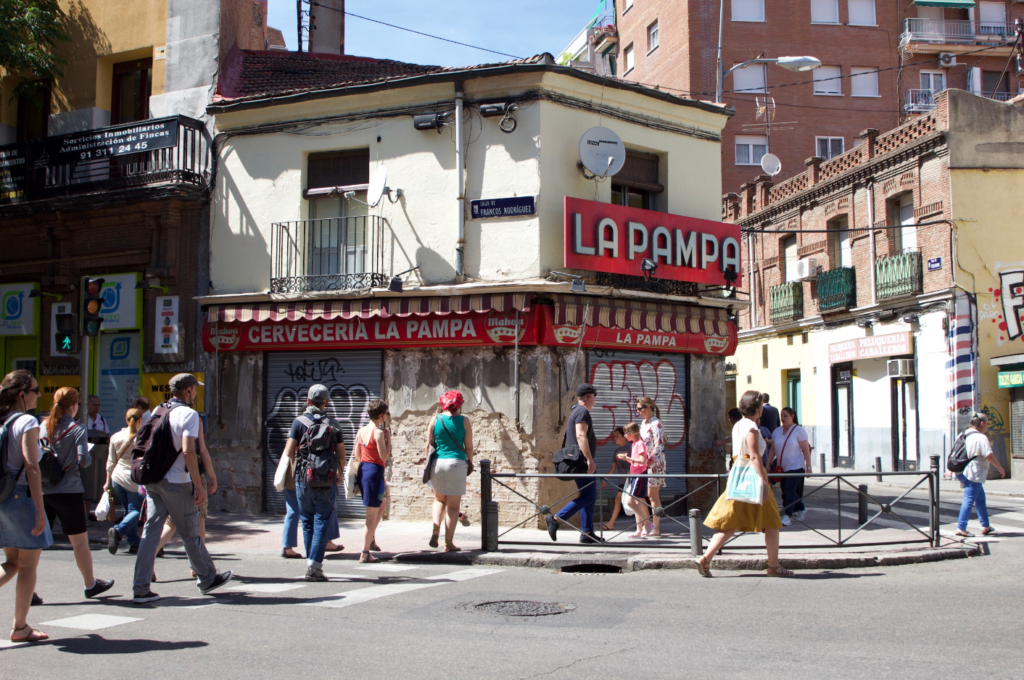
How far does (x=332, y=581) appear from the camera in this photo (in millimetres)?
7980

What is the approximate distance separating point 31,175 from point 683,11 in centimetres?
2840

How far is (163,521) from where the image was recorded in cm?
698

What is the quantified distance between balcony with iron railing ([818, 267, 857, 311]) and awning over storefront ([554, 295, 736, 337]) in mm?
12854

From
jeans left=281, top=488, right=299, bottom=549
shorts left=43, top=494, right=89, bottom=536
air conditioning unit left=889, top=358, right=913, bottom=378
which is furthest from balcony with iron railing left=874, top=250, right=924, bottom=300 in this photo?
shorts left=43, top=494, right=89, bottom=536

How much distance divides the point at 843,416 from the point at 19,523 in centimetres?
2404

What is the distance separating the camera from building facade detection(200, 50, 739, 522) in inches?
473

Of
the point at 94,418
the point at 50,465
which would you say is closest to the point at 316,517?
the point at 50,465

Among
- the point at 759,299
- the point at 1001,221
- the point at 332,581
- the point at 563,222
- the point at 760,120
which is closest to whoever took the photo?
the point at 332,581

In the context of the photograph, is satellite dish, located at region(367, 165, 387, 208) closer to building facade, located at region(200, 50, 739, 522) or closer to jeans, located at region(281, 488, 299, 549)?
building facade, located at region(200, 50, 739, 522)

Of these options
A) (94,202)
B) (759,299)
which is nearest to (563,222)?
(94,202)

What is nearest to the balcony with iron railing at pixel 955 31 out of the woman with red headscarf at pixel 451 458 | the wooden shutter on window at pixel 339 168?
the wooden shutter on window at pixel 339 168

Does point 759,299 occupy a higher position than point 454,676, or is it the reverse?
point 759,299

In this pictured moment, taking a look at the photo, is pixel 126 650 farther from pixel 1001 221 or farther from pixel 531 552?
pixel 1001 221

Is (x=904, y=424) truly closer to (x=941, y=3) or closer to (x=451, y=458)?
(x=451, y=458)
